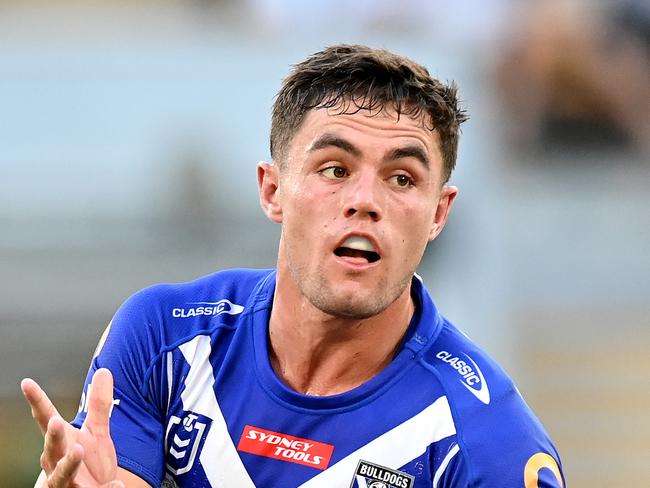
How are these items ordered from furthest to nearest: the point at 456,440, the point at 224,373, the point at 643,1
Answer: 1. the point at 643,1
2. the point at 224,373
3. the point at 456,440

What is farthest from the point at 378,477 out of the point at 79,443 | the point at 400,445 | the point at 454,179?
the point at 454,179

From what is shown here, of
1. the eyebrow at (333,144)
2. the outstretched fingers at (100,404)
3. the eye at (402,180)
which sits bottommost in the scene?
the outstretched fingers at (100,404)

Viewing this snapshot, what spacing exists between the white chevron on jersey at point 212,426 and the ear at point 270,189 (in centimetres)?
48

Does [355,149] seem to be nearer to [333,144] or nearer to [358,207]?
[333,144]

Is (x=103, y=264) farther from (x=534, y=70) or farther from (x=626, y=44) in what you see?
(x=626, y=44)

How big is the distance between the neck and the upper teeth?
0.95 ft

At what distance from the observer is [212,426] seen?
388 cm

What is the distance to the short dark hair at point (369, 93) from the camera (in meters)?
3.86

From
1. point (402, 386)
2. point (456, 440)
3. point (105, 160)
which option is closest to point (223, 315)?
point (402, 386)

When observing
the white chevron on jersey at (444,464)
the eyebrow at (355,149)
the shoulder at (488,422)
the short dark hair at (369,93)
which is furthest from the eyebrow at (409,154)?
the white chevron on jersey at (444,464)

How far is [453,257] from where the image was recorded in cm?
902

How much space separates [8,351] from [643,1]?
18.2 feet

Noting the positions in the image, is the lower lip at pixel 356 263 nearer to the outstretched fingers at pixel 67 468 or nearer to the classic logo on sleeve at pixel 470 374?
the classic logo on sleeve at pixel 470 374

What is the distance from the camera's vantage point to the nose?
3.65 metres
